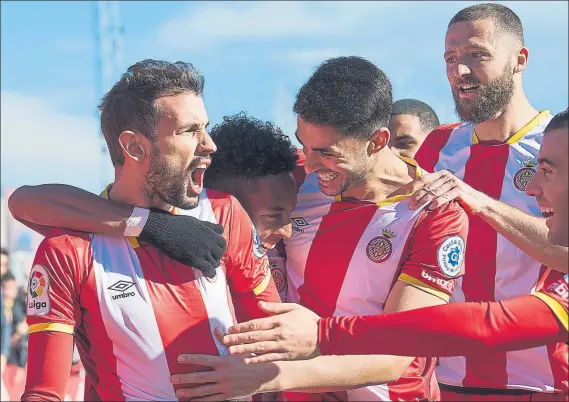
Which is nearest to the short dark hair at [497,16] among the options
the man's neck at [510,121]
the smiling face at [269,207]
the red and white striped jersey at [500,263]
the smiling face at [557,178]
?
the man's neck at [510,121]

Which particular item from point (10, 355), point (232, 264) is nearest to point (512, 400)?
point (232, 264)

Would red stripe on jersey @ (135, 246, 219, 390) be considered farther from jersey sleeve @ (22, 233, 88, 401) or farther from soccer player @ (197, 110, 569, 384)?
soccer player @ (197, 110, 569, 384)

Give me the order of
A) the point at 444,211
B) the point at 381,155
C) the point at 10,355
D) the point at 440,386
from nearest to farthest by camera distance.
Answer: the point at 444,211 < the point at 381,155 < the point at 440,386 < the point at 10,355

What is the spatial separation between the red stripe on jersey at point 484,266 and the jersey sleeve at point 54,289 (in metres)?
2.26

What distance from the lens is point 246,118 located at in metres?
4.22

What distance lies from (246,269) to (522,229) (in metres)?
1.41

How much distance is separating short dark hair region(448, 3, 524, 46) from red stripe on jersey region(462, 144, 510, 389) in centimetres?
79

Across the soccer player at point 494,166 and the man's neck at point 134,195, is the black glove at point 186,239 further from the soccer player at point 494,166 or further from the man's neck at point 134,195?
the soccer player at point 494,166

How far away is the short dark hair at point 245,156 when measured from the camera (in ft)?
13.1

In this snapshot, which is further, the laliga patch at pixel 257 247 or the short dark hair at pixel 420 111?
the short dark hair at pixel 420 111

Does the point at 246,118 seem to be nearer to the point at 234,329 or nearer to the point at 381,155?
the point at 381,155

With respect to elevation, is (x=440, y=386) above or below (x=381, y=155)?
below

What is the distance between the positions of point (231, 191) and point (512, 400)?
1.91 meters

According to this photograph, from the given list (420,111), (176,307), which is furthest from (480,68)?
(176,307)
